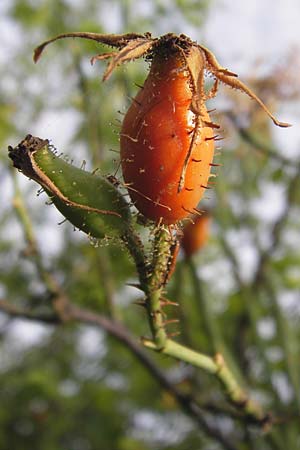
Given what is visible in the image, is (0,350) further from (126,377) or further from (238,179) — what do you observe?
(238,179)

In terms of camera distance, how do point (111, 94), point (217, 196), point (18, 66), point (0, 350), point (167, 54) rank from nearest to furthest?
point (167, 54) → point (217, 196) → point (111, 94) → point (18, 66) → point (0, 350)

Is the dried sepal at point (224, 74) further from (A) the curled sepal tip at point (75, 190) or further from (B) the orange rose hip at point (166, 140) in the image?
(A) the curled sepal tip at point (75, 190)

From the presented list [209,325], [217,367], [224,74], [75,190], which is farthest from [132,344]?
[224,74]

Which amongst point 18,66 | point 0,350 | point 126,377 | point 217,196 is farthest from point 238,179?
point 0,350

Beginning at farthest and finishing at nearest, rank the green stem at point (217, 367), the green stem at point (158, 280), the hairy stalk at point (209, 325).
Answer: the hairy stalk at point (209, 325) < the green stem at point (217, 367) < the green stem at point (158, 280)

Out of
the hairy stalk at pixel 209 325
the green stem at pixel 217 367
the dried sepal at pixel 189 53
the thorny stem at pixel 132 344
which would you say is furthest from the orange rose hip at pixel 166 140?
the hairy stalk at pixel 209 325

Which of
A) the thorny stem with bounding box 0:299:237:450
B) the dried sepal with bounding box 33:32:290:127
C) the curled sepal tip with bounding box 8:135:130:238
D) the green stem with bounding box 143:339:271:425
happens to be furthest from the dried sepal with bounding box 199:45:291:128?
the thorny stem with bounding box 0:299:237:450

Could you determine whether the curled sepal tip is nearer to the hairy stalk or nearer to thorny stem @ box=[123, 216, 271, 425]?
Result: thorny stem @ box=[123, 216, 271, 425]
